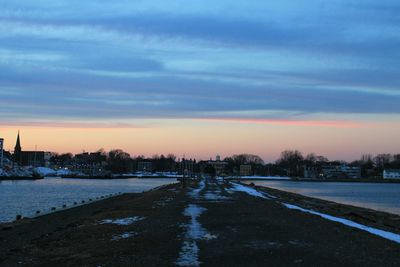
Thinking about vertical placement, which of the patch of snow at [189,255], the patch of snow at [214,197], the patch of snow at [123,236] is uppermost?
the patch of snow at [189,255]

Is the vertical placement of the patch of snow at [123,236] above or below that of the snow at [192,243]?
below

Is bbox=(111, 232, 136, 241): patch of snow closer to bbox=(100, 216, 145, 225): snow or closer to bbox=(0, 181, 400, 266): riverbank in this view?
bbox=(0, 181, 400, 266): riverbank

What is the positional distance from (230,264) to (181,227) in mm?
8668

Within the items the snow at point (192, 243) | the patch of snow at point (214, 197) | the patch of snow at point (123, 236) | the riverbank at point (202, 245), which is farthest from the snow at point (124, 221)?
the patch of snow at point (214, 197)

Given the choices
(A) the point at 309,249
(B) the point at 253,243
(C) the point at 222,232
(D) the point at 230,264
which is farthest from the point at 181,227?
(D) the point at 230,264

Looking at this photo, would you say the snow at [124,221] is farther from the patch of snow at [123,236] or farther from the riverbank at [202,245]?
the patch of snow at [123,236]

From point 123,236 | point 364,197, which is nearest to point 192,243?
point 123,236

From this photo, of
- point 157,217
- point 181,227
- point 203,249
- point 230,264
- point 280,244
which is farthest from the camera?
point 157,217

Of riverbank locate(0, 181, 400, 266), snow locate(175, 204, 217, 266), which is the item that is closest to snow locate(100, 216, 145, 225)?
riverbank locate(0, 181, 400, 266)

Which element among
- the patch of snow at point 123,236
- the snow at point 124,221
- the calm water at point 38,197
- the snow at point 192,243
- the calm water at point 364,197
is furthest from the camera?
the calm water at point 364,197

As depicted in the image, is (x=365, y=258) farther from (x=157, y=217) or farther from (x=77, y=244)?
(x=157, y=217)

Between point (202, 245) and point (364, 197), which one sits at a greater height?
point (202, 245)

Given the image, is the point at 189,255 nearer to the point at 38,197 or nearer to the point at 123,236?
the point at 123,236

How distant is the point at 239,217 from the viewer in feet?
90.0
